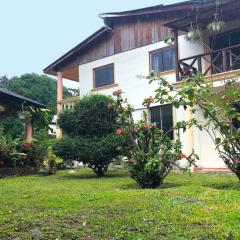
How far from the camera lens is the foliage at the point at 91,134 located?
13.0 metres

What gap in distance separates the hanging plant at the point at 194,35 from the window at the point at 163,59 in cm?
168

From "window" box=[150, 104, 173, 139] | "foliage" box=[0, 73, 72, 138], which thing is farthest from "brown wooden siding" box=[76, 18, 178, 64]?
"foliage" box=[0, 73, 72, 138]

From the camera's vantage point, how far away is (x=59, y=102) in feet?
67.7

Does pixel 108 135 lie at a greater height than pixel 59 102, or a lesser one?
lesser

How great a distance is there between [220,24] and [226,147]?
628cm

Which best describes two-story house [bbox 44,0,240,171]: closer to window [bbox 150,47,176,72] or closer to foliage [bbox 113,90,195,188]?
window [bbox 150,47,176,72]

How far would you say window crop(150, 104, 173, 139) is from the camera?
16312mm

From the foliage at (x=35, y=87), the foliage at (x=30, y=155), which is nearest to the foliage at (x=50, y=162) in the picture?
the foliage at (x=30, y=155)

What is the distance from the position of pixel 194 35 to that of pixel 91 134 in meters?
5.00

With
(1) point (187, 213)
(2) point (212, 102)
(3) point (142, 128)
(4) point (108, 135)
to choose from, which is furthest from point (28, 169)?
(1) point (187, 213)

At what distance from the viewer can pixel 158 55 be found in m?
17.4

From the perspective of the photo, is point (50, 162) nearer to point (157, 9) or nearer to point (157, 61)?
point (157, 61)

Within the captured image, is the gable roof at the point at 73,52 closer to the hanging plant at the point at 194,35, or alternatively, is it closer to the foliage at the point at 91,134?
the hanging plant at the point at 194,35

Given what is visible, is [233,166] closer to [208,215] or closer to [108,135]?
[208,215]
